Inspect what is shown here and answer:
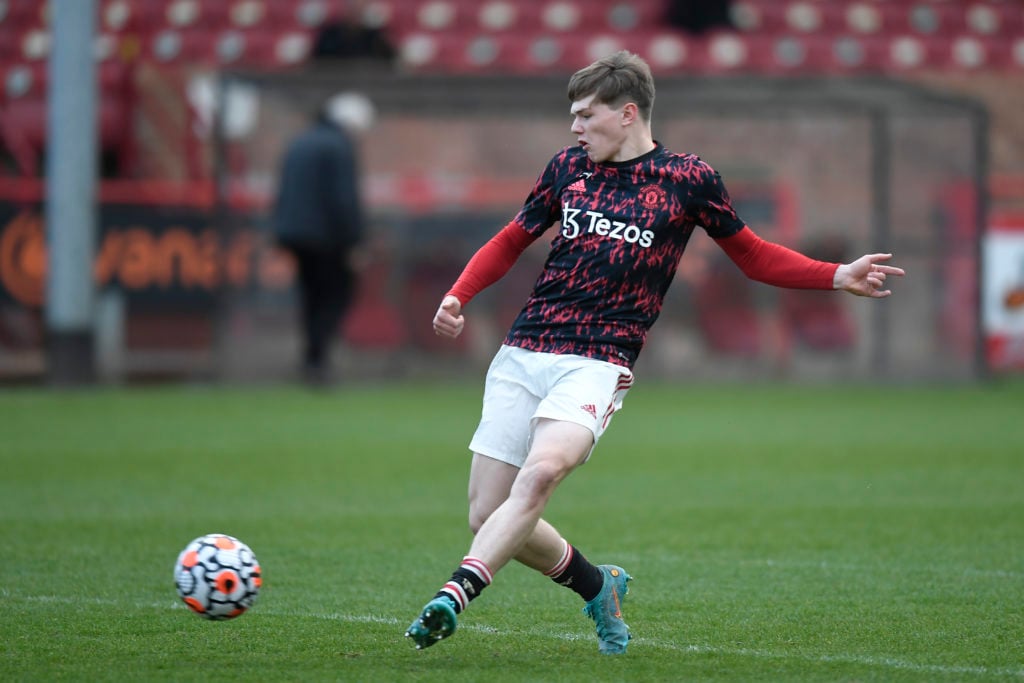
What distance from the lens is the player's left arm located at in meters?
5.21

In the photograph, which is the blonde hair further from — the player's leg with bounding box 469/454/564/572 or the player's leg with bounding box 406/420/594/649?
the player's leg with bounding box 469/454/564/572

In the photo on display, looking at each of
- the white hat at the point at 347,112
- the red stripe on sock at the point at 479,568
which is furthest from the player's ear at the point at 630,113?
the white hat at the point at 347,112

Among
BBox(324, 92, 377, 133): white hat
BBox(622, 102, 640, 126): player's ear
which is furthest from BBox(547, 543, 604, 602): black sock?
BBox(324, 92, 377, 133): white hat

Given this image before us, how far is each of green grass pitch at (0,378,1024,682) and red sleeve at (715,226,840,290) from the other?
119cm

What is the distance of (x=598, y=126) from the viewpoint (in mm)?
5117

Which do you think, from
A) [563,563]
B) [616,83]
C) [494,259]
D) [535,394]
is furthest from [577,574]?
[616,83]

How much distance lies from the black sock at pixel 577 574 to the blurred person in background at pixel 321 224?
989 cm

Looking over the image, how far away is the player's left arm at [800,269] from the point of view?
5215 millimetres

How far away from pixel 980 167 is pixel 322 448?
9.06 m

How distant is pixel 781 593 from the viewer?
615cm

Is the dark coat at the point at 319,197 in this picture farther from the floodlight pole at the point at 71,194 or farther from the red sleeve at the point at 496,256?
the red sleeve at the point at 496,256

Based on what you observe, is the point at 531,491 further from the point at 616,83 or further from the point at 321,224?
the point at 321,224

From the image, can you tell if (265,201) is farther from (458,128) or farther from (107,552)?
(107,552)

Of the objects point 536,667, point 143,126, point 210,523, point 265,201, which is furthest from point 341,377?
point 536,667
